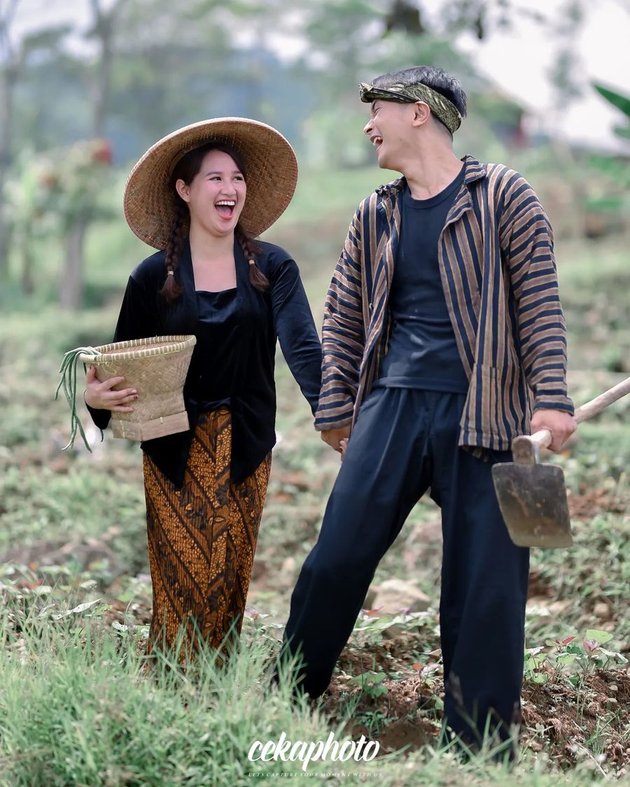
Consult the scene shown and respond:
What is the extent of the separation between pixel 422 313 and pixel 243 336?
2.11 feet

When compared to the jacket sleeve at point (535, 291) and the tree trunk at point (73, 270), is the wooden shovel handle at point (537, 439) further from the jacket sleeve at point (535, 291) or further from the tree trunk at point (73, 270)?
the tree trunk at point (73, 270)

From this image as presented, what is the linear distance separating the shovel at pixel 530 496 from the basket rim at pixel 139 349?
3.56ft

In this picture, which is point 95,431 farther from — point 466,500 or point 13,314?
point 13,314

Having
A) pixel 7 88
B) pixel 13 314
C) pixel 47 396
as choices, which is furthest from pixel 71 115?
pixel 47 396

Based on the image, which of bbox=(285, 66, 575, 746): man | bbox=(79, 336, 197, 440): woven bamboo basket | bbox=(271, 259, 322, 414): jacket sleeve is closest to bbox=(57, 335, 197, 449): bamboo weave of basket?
bbox=(79, 336, 197, 440): woven bamboo basket

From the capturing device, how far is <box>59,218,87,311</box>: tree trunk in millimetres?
18719

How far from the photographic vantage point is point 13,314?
18.3m

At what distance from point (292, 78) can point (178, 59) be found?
10.9 ft

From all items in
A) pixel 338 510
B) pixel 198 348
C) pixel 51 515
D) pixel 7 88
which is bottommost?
pixel 51 515

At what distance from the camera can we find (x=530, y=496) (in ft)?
11.1

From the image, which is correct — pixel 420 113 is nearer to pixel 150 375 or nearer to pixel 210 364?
pixel 210 364

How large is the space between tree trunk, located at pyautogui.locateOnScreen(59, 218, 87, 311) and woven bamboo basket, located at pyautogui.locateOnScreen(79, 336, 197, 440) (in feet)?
49.1

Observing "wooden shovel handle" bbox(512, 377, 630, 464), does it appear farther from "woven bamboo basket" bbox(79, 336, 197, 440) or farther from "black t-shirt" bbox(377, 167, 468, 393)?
"woven bamboo basket" bbox(79, 336, 197, 440)

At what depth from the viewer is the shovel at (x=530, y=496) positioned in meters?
3.38
